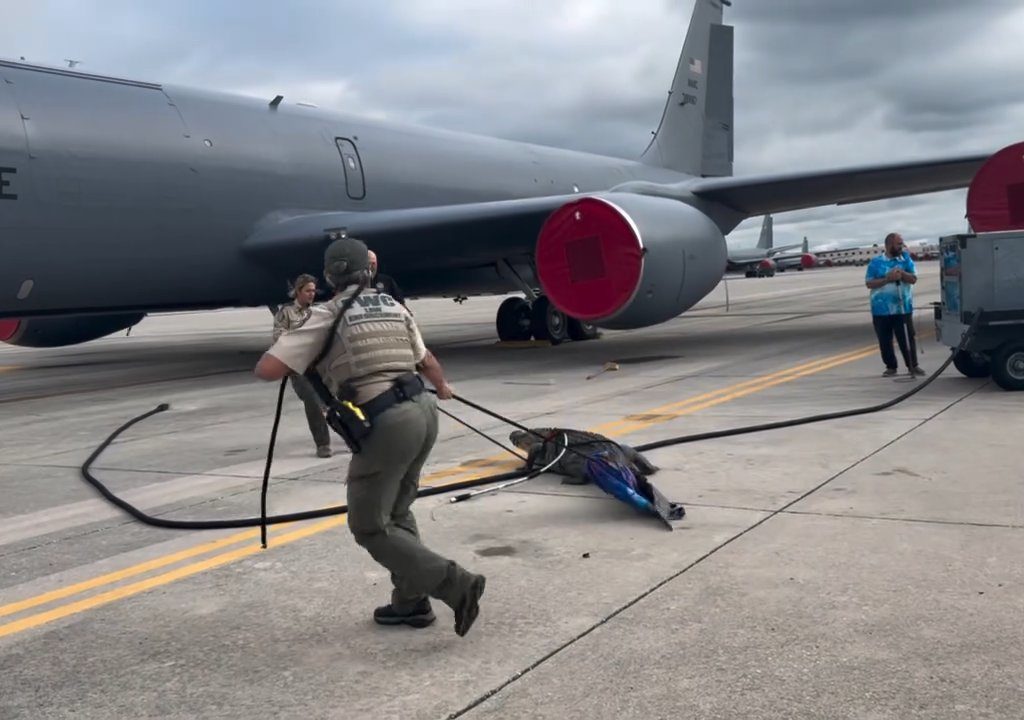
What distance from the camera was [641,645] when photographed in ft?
11.0

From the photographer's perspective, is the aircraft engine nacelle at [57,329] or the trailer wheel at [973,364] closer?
the trailer wheel at [973,364]

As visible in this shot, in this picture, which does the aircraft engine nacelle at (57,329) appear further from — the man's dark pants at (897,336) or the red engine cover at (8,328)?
the man's dark pants at (897,336)

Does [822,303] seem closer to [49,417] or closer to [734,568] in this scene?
[49,417]

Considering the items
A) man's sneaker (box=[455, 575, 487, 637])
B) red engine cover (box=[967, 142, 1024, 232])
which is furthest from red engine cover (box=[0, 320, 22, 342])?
man's sneaker (box=[455, 575, 487, 637])

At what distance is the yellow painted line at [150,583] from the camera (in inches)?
152

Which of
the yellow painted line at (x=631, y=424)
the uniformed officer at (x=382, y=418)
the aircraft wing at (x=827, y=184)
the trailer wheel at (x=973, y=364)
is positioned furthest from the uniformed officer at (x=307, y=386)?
the aircraft wing at (x=827, y=184)

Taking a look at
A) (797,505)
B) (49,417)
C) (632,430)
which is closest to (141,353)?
(49,417)

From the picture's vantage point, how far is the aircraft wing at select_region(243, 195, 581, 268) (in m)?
12.1

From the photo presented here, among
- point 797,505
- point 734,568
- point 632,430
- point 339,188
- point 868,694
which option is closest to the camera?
point 868,694

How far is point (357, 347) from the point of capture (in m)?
3.51

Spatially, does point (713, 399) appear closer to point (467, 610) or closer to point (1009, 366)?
point (1009, 366)

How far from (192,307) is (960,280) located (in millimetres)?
8857

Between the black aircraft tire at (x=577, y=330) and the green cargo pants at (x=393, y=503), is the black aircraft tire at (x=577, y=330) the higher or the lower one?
the lower one

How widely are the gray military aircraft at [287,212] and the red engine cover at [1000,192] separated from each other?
4.63ft
